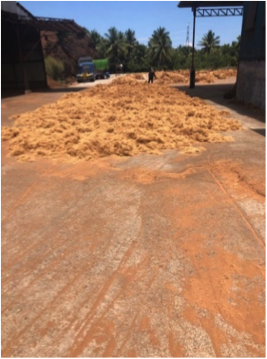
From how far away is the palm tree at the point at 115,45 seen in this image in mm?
63094

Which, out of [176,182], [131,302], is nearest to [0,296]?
[131,302]

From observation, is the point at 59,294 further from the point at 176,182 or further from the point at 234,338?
the point at 176,182

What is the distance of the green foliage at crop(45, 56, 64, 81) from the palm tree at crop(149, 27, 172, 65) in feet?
82.6

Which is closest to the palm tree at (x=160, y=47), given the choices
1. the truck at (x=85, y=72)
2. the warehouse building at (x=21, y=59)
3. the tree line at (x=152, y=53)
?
the tree line at (x=152, y=53)

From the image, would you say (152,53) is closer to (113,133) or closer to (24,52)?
(24,52)

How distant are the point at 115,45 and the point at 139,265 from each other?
66.3m

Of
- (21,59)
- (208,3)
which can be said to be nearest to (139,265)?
(208,3)

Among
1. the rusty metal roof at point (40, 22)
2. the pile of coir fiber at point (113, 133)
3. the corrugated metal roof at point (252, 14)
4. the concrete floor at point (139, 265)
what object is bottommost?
the concrete floor at point (139, 265)

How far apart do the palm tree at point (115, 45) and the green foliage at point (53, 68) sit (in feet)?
71.9

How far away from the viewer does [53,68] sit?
43.4m

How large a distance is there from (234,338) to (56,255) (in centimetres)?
298

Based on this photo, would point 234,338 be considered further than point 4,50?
No

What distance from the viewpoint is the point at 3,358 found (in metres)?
3.22

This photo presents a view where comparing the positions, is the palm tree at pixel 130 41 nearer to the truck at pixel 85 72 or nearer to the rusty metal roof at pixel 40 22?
the truck at pixel 85 72
